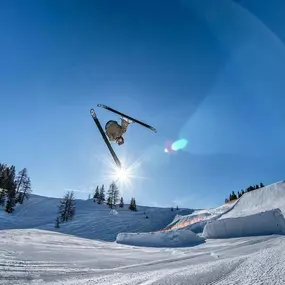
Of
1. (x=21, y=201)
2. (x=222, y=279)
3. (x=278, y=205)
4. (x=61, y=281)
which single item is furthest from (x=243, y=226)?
(x=21, y=201)

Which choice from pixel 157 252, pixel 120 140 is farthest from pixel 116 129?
pixel 157 252

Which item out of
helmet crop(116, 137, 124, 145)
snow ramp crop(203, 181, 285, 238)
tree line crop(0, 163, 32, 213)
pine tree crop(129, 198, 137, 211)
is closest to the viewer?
helmet crop(116, 137, 124, 145)

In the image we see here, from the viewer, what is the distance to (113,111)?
34.4 ft

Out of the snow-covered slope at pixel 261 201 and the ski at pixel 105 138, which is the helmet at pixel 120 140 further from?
the snow-covered slope at pixel 261 201

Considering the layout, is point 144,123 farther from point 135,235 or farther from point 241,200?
point 241,200

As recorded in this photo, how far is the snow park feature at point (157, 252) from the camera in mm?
3199

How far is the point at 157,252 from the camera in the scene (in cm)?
799

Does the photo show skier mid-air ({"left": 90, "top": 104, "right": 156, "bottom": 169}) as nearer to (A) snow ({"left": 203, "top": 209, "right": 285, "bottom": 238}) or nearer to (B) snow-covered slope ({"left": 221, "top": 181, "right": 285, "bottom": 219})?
(A) snow ({"left": 203, "top": 209, "right": 285, "bottom": 238})

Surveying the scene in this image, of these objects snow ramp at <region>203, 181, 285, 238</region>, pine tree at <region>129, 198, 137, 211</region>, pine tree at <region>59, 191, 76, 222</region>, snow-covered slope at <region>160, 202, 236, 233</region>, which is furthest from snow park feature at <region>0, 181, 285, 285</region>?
pine tree at <region>129, 198, 137, 211</region>

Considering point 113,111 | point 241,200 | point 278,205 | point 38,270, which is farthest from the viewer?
point 241,200

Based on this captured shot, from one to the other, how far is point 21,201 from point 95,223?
40792mm

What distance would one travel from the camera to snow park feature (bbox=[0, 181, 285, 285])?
10.5 feet

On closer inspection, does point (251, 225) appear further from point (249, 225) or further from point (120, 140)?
point (120, 140)

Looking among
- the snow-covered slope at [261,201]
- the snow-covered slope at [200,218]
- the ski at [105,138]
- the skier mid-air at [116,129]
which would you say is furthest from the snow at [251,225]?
the skier mid-air at [116,129]
